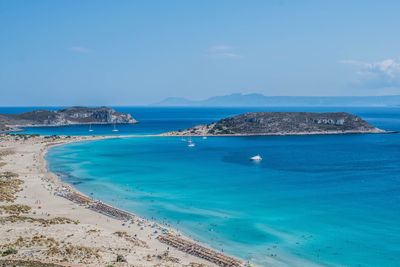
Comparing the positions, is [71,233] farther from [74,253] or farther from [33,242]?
[74,253]

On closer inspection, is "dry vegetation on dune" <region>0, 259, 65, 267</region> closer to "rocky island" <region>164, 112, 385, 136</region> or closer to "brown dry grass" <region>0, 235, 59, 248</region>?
"brown dry grass" <region>0, 235, 59, 248</region>

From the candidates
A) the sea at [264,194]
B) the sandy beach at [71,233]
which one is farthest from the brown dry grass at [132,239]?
the sea at [264,194]

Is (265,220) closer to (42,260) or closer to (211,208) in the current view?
(211,208)

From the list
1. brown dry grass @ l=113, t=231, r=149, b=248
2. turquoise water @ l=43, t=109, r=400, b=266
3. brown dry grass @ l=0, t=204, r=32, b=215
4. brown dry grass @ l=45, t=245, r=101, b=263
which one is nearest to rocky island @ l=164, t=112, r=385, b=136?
turquoise water @ l=43, t=109, r=400, b=266

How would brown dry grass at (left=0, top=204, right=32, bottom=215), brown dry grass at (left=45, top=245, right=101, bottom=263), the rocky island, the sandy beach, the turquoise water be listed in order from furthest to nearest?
the rocky island → brown dry grass at (left=0, top=204, right=32, bottom=215) → the turquoise water → the sandy beach → brown dry grass at (left=45, top=245, right=101, bottom=263)

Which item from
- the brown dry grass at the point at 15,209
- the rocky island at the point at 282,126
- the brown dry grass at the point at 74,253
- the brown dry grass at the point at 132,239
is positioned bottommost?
the brown dry grass at the point at 132,239

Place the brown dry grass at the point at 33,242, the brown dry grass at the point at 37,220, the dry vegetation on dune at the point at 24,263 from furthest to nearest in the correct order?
1. the brown dry grass at the point at 37,220
2. the brown dry grass at the point at 33,242
3. the dry vegetation on dune at the point at 24,263

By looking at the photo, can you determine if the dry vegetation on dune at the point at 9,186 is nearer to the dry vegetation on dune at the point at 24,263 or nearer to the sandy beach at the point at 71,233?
the sandy beach at the point at 71,233

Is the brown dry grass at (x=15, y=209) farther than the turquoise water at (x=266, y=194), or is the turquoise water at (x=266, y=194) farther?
the brown dry grass at (x=15, y=209)
